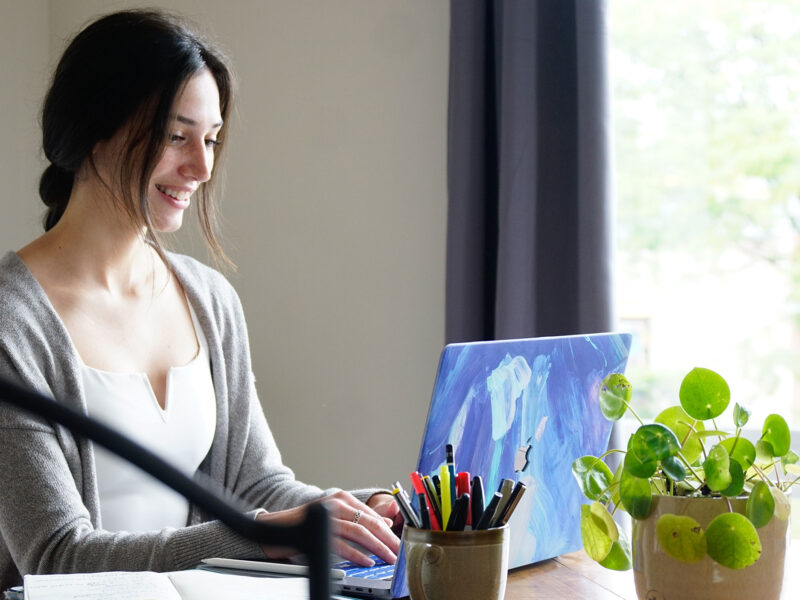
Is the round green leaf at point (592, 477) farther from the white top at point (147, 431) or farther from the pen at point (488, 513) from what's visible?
the white top at point (147, 431)

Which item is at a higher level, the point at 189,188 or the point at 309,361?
the point at 189,188

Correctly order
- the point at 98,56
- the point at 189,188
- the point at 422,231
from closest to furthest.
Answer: the point at 98,56, the point at 189,188, the point at 422,231

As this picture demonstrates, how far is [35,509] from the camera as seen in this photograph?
44.6 inches

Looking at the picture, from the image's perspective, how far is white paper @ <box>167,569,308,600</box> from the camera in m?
0.83

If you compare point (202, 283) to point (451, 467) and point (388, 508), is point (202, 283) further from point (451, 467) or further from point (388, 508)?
point (451, 467)

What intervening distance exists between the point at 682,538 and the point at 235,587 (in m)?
0.41

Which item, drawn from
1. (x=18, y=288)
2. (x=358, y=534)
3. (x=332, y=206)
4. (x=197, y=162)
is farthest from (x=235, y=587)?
(x=332, y=206)

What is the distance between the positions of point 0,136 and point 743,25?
6.64 feet

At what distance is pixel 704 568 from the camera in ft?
2.55

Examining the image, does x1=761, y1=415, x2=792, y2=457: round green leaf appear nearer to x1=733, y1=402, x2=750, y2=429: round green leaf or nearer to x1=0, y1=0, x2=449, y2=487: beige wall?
x1=733, y1=402, x2=750, y2=429: round green leaf

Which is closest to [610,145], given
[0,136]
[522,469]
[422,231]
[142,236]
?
[422,231]

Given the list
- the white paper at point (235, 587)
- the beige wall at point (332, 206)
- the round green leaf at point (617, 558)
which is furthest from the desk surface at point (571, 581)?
the beige wall at point (332, 206)

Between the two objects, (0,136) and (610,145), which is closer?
(610,145)

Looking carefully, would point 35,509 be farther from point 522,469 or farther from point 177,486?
point 177,486
